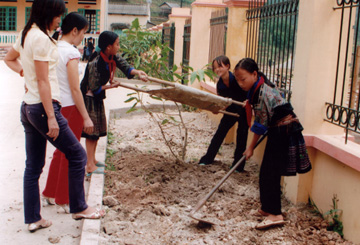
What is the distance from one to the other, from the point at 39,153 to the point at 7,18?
91.3 ft

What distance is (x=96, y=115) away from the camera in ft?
16.4

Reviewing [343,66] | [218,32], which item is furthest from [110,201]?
→ [218,32]

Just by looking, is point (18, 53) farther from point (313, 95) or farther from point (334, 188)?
point (334, 188)

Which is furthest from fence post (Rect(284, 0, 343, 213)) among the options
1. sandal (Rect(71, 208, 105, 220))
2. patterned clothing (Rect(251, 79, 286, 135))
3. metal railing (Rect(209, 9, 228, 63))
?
metal railing (Rect(209, 9, 228, 63))

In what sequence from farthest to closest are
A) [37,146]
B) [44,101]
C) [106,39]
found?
[106,39]
[37,146]
[44,101]

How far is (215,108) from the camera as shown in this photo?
478cm

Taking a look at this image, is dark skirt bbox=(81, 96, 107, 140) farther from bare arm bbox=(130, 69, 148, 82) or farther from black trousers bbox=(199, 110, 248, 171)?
black trousers bbox=(199, 110, 248, 171)

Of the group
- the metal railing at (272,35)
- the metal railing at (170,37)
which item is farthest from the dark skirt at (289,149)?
the metal railing at (170,37)

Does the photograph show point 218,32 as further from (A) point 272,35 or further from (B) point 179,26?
(B) point 179,26

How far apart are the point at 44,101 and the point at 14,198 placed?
1610 mm

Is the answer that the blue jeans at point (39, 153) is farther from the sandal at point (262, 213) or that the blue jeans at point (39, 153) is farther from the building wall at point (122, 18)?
the building wall at point (122, 18)

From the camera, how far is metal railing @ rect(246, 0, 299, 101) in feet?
16.6

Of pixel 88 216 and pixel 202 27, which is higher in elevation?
pixel 202 27

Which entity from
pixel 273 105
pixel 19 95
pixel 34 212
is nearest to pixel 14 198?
pixel 34 212
